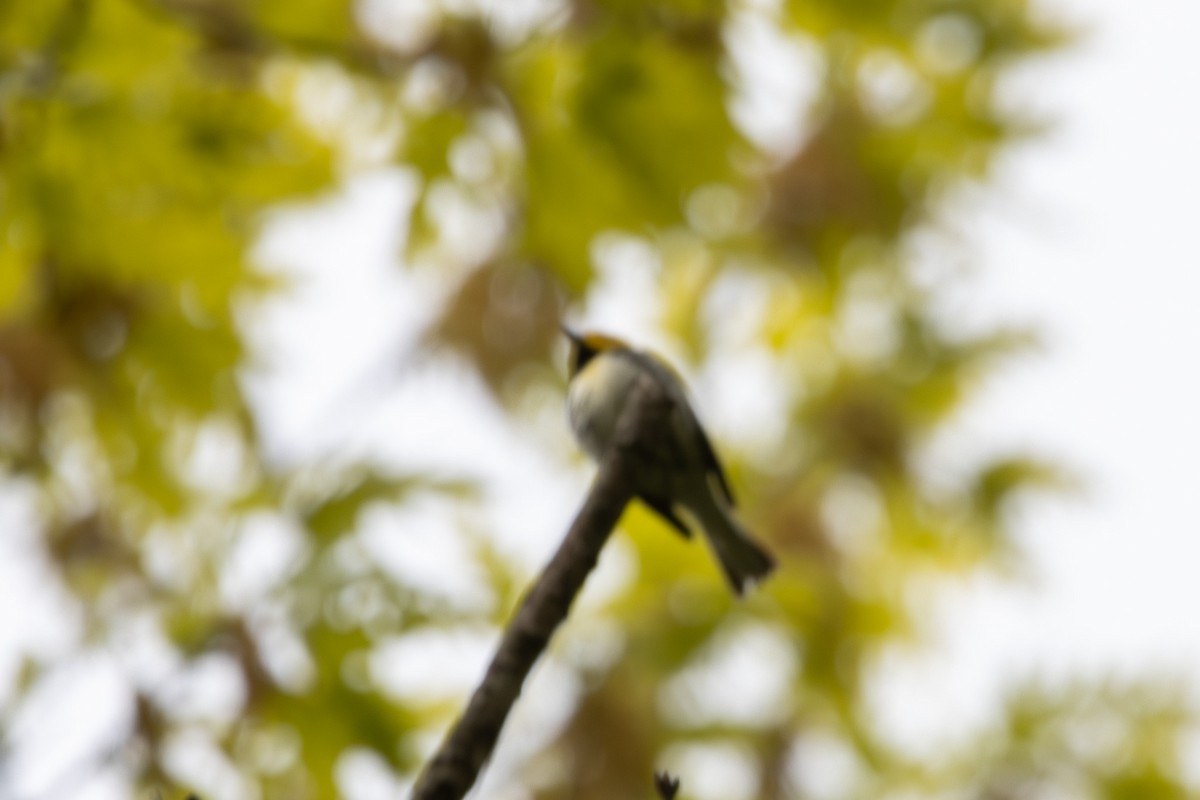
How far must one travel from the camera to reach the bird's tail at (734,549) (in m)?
3.45

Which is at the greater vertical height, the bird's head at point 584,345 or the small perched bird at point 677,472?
the bird's head at point 584,345

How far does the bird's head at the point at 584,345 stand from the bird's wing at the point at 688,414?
561 millimetres

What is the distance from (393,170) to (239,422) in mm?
754

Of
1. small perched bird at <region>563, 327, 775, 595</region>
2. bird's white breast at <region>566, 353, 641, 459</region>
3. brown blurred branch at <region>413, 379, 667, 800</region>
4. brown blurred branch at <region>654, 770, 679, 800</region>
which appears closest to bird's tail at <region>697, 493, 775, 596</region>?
small perched bird at <region>563, 327, 775, 595</region>

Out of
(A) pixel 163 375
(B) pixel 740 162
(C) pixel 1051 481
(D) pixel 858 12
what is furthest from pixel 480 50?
(C) pixel 1051 481

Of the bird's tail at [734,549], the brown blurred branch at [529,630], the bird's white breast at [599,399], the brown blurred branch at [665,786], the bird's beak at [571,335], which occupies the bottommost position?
the brown blurred branch at [665,786]

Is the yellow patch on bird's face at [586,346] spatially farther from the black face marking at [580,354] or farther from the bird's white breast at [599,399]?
the bird's white breast at [599,399]

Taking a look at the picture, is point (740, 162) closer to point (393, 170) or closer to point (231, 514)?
point (393, 170)

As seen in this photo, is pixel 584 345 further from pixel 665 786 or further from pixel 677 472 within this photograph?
pixel 665 786

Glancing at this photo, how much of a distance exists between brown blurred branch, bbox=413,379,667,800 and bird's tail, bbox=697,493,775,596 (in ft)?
4.94

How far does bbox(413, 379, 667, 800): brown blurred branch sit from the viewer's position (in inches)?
58.7

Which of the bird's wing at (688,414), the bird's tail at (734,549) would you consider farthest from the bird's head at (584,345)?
the bird's tail at (734,549)

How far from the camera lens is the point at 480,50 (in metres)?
2.95

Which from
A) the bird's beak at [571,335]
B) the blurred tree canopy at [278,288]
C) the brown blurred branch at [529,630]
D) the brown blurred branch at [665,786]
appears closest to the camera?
the brown blurred branch at [665,786]
